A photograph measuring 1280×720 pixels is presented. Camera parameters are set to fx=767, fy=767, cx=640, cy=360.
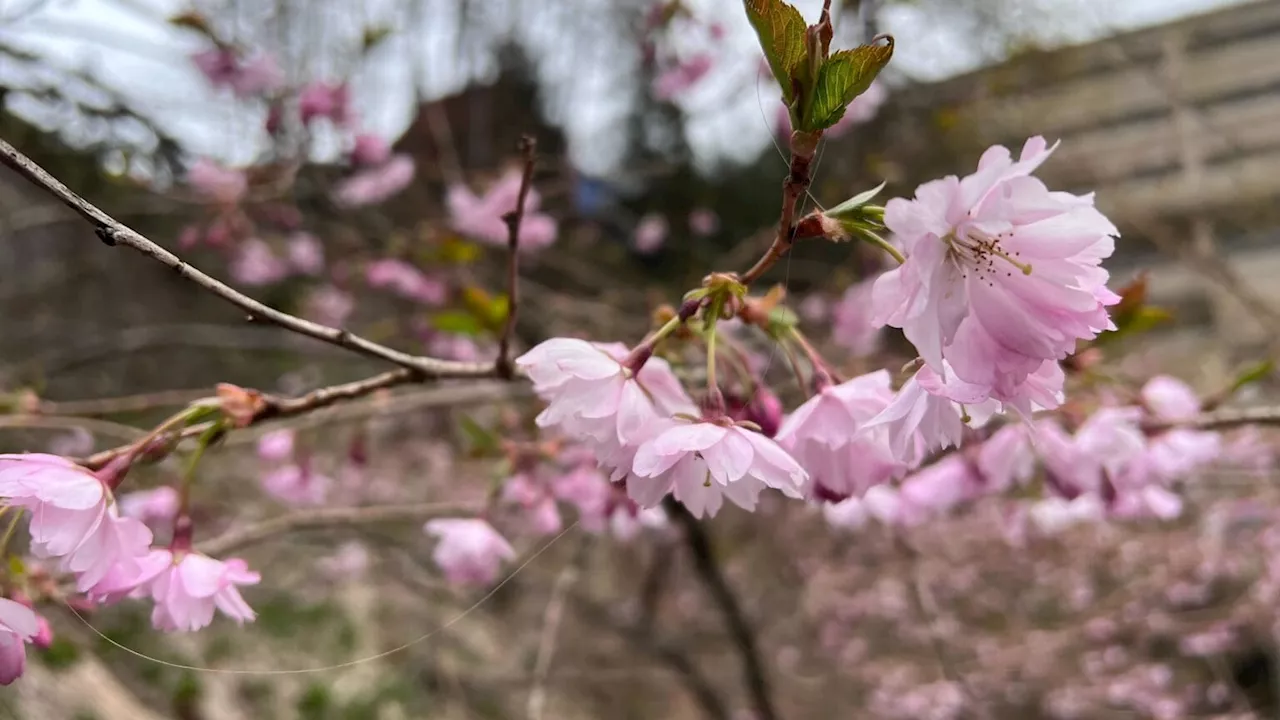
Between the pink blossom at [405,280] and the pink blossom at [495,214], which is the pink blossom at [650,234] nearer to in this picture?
the pink blossom at [495,214]

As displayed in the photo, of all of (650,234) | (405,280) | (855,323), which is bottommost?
(405,280)

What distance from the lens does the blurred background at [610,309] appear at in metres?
1.69

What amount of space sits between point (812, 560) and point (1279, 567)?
1648 millimetres

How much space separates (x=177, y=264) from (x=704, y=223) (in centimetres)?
270

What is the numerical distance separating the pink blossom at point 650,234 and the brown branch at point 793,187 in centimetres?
260

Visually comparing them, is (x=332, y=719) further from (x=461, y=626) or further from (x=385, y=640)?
→ (x=461, y=626)

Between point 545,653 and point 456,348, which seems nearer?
point 545,653

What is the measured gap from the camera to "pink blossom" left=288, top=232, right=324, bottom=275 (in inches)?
86.7

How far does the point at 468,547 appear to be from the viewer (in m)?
0.89

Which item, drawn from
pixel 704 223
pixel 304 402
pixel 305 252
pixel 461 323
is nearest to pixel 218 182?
pixel 305 252

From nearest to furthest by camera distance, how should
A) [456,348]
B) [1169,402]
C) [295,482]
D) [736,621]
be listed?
[1169,402] → [295,482] → [736,621] → [456,348]

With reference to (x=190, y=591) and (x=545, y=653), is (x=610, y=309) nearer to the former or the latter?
(x=545, y=653)

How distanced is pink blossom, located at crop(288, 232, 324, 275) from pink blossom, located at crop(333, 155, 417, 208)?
189 millimetres


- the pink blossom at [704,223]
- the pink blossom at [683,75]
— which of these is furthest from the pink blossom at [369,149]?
the pink blossom at [704,223]
